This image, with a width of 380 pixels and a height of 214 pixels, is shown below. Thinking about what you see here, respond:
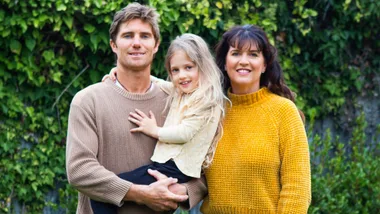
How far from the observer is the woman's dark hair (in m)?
3.73

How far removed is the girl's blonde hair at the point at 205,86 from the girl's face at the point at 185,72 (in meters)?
0.02

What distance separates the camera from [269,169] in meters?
3.62

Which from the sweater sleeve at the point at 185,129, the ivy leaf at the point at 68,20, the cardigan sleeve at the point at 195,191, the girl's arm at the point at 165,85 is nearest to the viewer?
the sweater sleeve at the point at 185,129

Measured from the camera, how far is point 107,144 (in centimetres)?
377

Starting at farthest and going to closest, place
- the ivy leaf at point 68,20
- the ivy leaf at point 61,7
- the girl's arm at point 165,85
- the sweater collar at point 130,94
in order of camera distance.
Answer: the ivy leaf at point 68,20 < the ivy leaf at point 61,7 < the girl's arm at point 165,85 < the sweater collar at point 130,94

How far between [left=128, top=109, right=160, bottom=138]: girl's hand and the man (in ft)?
0.12

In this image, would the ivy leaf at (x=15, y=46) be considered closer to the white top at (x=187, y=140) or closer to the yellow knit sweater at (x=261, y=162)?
the white top at (x=187, y=140)

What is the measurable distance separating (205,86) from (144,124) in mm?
389

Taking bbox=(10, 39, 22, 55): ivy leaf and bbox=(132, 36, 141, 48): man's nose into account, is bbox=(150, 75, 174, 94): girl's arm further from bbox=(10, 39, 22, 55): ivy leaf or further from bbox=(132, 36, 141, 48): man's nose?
bbox=(10, 39, 22, 55): ivy leaf

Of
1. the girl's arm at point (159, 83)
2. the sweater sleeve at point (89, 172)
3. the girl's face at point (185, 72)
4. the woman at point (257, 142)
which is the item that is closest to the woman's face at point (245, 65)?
the woman at point (257, 142)

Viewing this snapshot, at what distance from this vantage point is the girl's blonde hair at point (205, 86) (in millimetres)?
3729

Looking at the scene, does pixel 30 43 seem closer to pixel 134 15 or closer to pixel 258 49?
pixel 134 15

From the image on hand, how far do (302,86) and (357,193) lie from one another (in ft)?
4.24

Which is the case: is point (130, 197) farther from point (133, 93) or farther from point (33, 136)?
point (33, 136)
